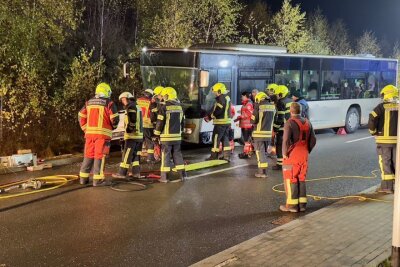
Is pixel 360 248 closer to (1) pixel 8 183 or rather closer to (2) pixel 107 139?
(2) pixel 107 139

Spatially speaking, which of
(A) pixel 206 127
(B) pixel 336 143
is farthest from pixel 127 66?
(B) pixel 336 143

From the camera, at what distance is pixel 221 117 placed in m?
13.0

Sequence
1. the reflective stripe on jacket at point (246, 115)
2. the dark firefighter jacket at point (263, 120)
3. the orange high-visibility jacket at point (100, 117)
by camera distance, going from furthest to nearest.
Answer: the reflective stripe on jacket at point (246, 115), the dark firefighter jacket at point (263, 120), the orange high-visibility jacket at point (100, 117)

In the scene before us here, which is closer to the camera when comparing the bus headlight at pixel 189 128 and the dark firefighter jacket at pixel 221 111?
the dark firefighter jacket at pixel 221 111

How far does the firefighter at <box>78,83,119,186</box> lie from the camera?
9.88m

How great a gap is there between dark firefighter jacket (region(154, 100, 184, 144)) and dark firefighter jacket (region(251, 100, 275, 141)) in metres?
1.87

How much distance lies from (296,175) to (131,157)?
12.9ft

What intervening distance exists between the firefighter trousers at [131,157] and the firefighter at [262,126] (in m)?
2.60

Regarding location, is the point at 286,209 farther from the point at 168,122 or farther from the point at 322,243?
the point at 168,122

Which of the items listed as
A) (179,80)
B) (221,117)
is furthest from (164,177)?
(179,80)

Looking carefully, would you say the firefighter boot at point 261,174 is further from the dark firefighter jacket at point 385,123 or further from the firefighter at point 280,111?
the dark firefighter jacket at point 385,123

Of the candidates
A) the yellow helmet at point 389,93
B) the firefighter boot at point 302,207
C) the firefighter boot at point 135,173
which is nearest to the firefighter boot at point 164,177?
the firefighter boot at point 135,173

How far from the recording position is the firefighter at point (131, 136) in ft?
35.1

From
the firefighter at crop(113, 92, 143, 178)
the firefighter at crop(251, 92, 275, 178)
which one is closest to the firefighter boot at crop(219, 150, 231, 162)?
the firefighter at crop(251, 92, 275, 178)
